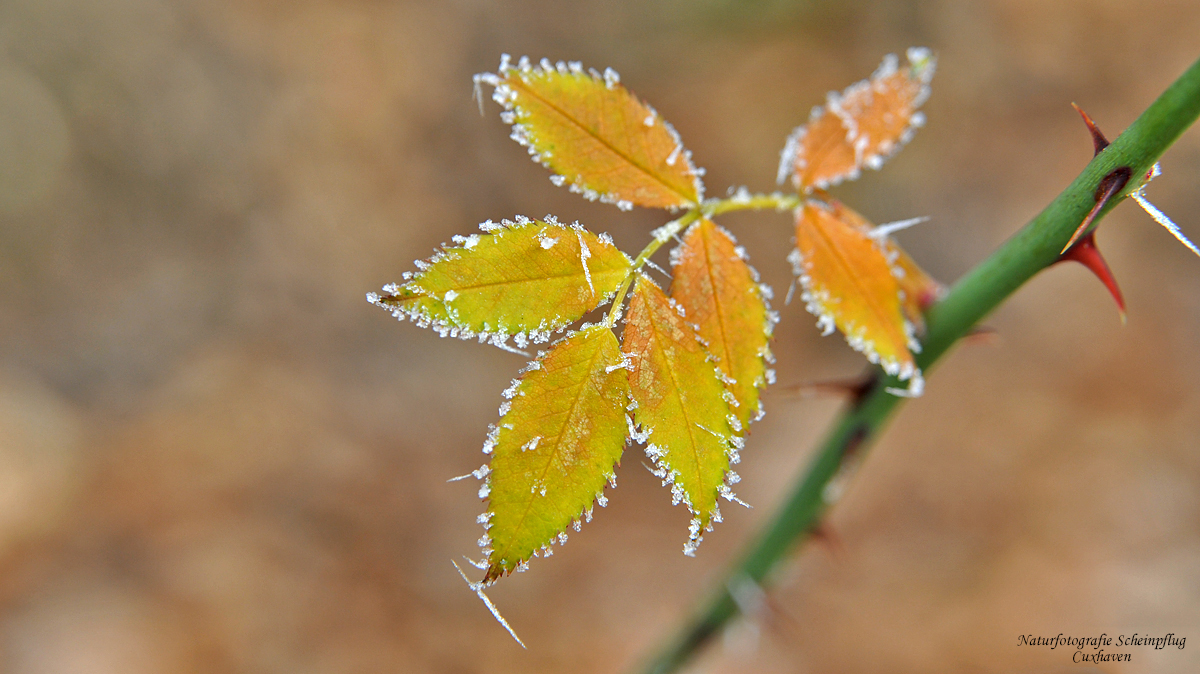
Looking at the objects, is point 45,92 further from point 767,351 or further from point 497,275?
point 767,351

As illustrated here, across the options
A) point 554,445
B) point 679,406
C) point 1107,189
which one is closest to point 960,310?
point 1107,189

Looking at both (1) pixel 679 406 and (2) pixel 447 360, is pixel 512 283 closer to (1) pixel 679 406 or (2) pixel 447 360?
(1) pixel 679 406

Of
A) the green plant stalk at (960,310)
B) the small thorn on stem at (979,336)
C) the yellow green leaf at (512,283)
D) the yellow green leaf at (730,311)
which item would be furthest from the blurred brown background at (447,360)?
the yellow green leaf at (512,283)

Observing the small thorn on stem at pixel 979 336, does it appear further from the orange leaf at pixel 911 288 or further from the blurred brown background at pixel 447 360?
the blurred brown background at pixel 447 360

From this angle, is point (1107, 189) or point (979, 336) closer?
point (1107, 189)

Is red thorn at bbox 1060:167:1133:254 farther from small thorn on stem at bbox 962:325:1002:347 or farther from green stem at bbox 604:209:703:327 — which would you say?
green stem at bbox 604:209:703:327

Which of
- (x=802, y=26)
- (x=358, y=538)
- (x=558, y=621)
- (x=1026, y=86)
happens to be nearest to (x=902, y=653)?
(x=558, y=621)
